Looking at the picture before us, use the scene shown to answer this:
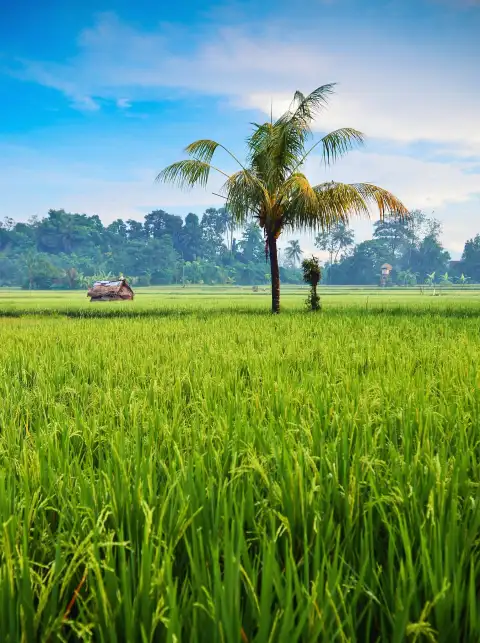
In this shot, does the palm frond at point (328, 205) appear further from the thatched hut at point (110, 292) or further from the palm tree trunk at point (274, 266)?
the thatched hut at point (110, 292)

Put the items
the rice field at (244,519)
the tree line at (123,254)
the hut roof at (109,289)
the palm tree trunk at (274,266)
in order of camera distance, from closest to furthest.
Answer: the rice field at (244,519), the palm tree trunk at (274,266), the hut roof at (109,289), the tree line at (123,254)

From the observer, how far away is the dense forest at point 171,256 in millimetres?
71688

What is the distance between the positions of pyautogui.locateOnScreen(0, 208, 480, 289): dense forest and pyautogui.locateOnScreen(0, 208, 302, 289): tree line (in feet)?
0.42

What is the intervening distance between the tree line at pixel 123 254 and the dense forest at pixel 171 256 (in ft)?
0.42

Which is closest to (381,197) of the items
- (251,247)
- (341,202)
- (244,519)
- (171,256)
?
(341,202)

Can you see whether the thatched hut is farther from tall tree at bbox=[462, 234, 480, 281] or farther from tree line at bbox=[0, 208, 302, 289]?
tall tree at bbox=[462, 234, 480, 281]

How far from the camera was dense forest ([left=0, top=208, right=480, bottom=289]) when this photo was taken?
71.7 m

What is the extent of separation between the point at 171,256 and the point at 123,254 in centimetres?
680

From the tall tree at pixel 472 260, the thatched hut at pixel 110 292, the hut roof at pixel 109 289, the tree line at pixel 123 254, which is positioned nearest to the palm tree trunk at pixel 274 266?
the thatched hut at pixel 110 292

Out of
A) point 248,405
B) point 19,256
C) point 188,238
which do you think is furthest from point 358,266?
point 248,405

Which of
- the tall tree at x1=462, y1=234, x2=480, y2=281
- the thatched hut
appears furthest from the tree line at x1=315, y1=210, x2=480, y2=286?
the thatched hut

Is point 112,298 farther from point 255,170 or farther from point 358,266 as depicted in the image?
point 358,266

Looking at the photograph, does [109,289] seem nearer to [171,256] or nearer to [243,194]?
[243,194]

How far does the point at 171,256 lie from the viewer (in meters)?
72.5
